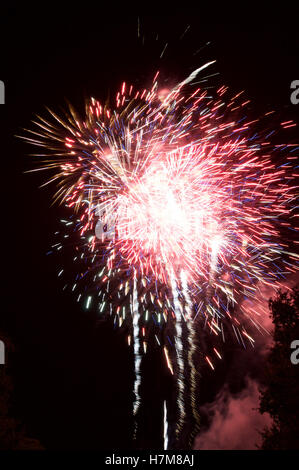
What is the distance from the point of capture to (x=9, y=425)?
10.9 metres

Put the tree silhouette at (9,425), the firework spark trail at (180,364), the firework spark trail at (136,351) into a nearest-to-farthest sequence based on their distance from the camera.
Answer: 1. the firework spark trail at (180,364)
2. the firework spark trail at (136,351)
3. the tree silhouette at (9,425)

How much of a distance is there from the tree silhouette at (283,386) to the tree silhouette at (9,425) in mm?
7049

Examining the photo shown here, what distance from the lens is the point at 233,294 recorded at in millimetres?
10047

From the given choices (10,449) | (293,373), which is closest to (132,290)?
(293,373)

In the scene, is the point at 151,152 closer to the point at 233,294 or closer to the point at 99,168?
the point at 99,168

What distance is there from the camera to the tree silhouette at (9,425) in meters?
10.5

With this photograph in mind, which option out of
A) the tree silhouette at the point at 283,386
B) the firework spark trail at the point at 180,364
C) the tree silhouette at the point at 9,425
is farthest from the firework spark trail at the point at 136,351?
the tree silhouette at the point at 9,425

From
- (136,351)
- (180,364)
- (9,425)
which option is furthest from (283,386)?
(9,425)

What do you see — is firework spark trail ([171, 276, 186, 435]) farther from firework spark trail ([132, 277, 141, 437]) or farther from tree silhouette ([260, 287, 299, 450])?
tree silhouette ([260, 287, 299, 450])

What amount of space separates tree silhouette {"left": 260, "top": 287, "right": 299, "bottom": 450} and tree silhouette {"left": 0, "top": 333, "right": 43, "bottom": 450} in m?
7.05

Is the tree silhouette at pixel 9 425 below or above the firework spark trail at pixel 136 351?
below

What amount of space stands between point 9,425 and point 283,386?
8276 millimetres

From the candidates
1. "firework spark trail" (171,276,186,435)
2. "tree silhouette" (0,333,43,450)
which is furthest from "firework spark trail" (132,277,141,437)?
"tree silhouette" (0,333,43,450)

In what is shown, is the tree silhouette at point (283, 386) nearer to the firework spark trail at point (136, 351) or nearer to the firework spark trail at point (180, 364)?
the firework spark trail at point (180, 364)
